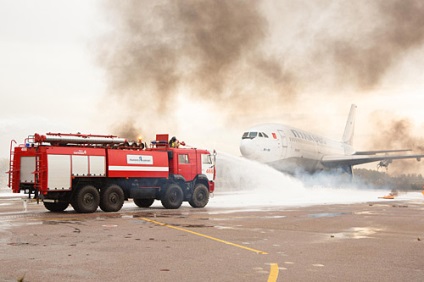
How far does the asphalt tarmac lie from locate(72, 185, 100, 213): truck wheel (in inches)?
162

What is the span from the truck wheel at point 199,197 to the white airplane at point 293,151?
1793 cm

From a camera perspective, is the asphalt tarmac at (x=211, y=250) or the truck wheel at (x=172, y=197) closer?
the asphalt tarmac at (x=211, y=250)

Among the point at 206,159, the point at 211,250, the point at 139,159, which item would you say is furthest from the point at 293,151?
the point at 211,250

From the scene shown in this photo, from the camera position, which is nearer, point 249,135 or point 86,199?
point 86,199

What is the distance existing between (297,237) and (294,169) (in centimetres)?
3671

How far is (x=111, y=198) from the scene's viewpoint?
2295 cm

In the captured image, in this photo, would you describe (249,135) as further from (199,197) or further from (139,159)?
(139,159)

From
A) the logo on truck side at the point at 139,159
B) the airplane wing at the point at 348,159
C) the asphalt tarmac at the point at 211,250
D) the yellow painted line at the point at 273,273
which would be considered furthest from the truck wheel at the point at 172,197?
the airplane wing at the point at 348,159

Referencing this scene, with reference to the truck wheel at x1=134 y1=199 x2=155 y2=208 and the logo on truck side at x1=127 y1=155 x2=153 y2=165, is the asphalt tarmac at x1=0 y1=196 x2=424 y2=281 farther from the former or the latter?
the truck wheel at x1=134 y1=199 x2=155 y2=208

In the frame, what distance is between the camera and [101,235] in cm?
1355

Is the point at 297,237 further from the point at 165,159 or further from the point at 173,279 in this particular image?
the point at 165,159

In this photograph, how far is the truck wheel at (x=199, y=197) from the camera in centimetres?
2623

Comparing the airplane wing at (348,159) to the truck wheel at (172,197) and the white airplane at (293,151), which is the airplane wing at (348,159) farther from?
the truck wheel at (172,197)

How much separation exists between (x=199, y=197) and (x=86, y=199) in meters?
6.34
